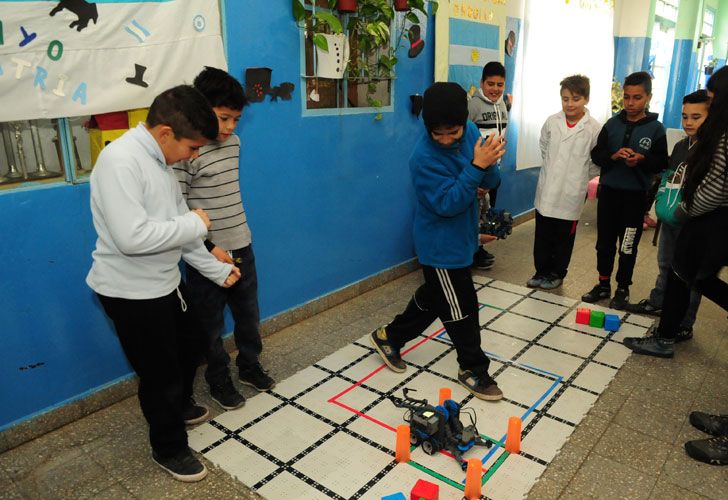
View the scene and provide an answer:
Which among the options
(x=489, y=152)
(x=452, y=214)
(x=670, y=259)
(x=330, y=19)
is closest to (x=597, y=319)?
(x=670, y=259)

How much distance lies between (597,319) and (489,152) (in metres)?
1.57

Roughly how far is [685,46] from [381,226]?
7968 mm

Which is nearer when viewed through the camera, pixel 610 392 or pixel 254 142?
pixel 610 392

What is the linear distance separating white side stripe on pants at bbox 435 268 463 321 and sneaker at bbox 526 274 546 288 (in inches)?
61.1

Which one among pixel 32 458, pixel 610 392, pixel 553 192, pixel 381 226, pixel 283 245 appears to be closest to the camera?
pixel 32 458

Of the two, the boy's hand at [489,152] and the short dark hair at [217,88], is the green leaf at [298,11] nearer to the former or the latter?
the short dark hair at [217,88]

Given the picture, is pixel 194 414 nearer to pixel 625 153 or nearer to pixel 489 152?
pixel 489 152

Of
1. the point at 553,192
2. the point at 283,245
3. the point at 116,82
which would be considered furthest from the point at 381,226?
the point at 116,82

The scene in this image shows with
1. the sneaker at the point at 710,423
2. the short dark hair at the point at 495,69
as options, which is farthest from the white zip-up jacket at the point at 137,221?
the short dark hair at the point at 495,69

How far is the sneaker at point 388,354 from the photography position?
2.43m

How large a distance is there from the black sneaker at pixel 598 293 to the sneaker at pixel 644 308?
190mm

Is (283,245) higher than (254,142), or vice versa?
(254,142)

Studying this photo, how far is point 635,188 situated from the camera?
114 inches

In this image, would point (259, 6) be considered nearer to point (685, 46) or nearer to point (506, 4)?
point (506, 4)
